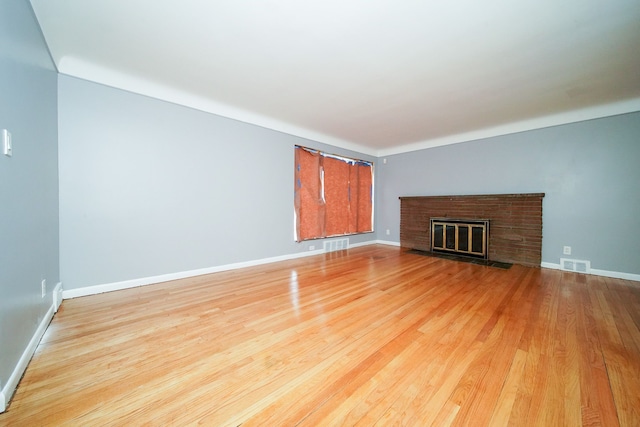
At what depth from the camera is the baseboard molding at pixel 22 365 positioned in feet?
3.58

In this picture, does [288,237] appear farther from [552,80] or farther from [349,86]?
[552,80]

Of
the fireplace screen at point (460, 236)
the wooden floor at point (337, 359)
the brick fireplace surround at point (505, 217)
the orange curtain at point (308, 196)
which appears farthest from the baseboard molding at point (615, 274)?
the orange curtain at point (308, 196)

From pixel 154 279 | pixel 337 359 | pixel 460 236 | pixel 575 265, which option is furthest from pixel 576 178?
pixel 154 279

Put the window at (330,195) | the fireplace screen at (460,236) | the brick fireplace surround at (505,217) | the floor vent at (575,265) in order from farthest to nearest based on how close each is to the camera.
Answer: the window at (330,195) < the fireplace screen at (460,236) < the brick fireplace surround at (505,217) < the floor vent at (575,265)

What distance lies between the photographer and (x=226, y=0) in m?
1.66

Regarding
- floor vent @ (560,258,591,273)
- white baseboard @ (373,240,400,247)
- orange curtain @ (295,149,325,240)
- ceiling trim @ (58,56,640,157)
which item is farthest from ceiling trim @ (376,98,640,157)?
orange curtain @ (295,149,325,240)

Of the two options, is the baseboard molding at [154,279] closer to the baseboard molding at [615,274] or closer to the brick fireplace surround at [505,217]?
the brick fireplace surround at [505,217]

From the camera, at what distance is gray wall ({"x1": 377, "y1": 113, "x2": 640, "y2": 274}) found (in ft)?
10.4

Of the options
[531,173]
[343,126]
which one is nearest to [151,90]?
[343,126]

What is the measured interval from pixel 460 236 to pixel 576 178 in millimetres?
1876

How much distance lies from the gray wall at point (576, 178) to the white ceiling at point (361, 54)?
36 cm

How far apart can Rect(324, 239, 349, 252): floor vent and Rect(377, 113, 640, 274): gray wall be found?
2576 mm

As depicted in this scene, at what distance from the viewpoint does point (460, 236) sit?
4.60 metres

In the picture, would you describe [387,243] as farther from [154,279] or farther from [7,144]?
[7,144]
